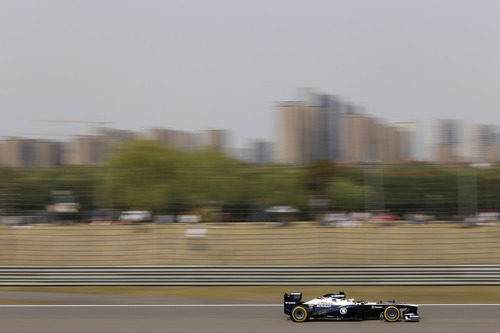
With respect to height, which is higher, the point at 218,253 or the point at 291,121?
the point at 291,121

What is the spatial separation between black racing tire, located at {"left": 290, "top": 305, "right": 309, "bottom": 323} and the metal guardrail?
4500 mm

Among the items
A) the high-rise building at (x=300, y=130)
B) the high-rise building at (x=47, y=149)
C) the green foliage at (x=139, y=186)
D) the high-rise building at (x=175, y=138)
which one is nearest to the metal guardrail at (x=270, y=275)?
the green foliage at (x=139, y=186)

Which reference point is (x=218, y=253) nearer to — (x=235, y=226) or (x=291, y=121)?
(x=235, y=226)

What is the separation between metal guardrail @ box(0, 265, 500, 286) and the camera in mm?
12688

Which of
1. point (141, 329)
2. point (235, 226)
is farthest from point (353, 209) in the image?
point (141, 329)

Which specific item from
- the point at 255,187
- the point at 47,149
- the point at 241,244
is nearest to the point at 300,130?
the point at 47,149

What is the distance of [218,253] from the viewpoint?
1559 cm

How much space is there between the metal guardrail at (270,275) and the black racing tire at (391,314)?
4.52m

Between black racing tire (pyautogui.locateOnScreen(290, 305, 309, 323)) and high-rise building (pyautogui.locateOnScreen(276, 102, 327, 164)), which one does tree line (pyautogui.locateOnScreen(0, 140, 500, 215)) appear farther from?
high-rise building (pyautogui.locateOnScreen(276, 102, 327, 164))

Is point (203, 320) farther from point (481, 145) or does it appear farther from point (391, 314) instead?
point (481, 145)

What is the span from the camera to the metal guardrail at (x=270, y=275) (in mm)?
12688

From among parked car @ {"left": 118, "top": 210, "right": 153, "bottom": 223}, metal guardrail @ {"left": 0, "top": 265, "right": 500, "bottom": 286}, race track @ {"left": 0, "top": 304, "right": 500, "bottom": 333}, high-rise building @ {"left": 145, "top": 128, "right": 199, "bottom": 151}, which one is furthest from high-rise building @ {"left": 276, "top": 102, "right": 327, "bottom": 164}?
race track @ {"left": 0, "top": 304, "right": 500, "bottom": 333}

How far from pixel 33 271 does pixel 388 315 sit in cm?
892

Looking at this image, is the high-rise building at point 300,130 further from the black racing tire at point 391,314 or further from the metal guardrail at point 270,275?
the black racing tire at point 391,314
